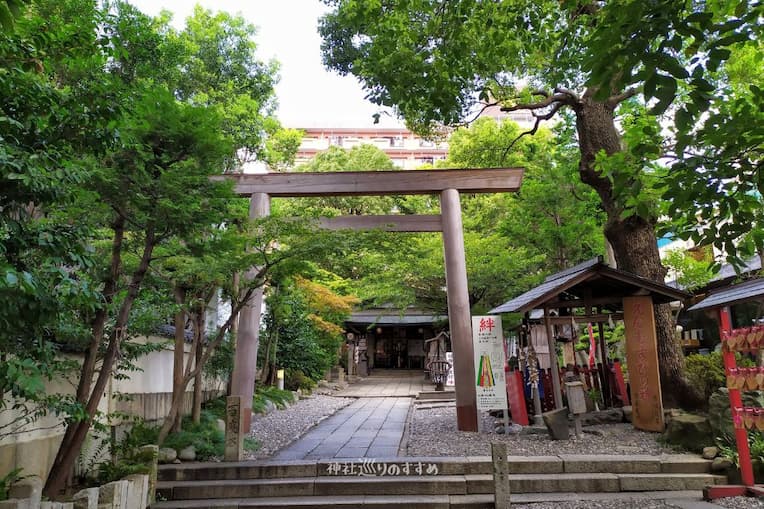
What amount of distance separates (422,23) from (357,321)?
2065 centimetres

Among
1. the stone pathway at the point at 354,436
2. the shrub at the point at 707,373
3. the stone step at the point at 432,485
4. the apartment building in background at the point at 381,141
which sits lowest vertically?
the stone step at the point at 432,485

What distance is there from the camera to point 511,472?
6.79 meters

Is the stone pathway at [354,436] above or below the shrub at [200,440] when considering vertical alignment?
below

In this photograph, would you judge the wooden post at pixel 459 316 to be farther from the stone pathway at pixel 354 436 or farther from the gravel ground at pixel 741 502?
the gravel ground at pixel 741 502

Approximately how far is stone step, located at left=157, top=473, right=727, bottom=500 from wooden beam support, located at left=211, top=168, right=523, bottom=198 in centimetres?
556

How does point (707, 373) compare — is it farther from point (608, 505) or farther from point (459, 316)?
point (608, 505)

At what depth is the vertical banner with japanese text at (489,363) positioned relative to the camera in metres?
9.14

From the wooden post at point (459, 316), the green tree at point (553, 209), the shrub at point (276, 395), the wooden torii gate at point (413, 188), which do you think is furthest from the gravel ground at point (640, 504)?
the shrub at point (276, 395)

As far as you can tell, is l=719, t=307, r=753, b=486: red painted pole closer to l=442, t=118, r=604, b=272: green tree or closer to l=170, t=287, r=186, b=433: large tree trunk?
l=442, t=118, r=604, b=272: green tree

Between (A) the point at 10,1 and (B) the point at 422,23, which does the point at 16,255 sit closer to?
(A) the point at 10,1

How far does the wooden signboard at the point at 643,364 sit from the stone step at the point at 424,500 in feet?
7.12

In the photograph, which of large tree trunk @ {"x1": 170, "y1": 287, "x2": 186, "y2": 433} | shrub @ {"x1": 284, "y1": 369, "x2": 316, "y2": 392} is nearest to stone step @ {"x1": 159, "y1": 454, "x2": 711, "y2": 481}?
large tree trunk @ {"x1": 170, "y1": 287, "x2": 186, "y2": 433}

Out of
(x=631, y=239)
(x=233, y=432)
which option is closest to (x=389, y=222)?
(x=631, y=239)

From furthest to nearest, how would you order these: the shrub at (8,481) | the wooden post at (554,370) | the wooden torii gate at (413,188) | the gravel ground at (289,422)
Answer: the wooden torii gate at (413,188) → the gravel ground at (289,422) → the wooden post at (554,370) → the shrub at (8,481)
